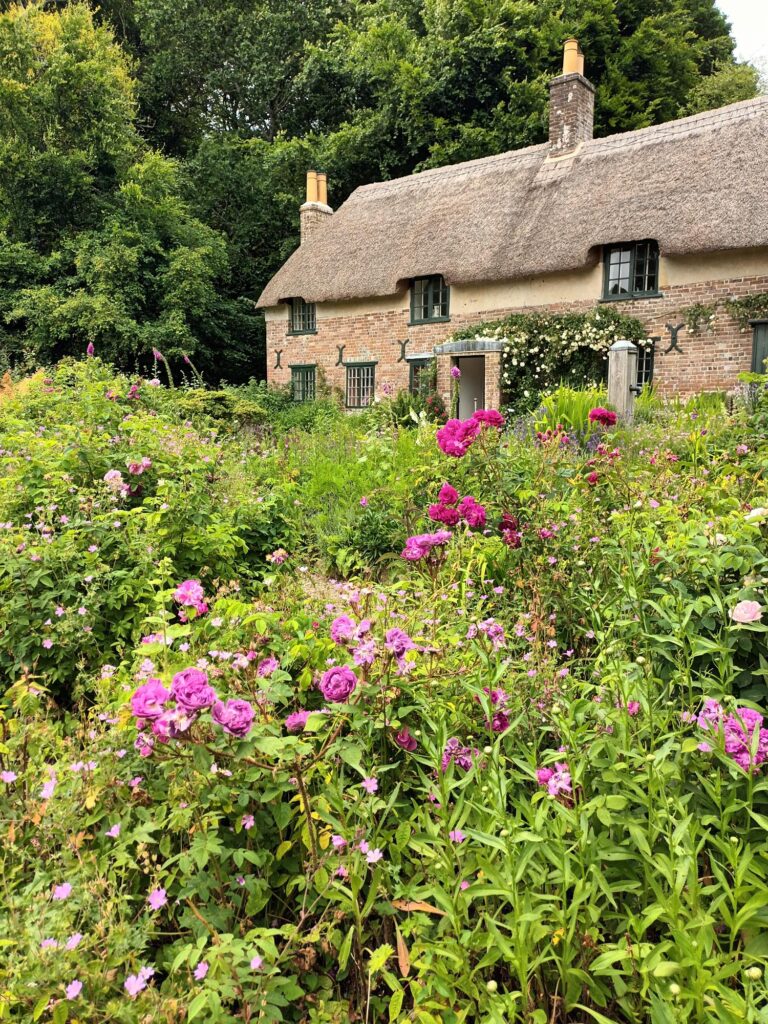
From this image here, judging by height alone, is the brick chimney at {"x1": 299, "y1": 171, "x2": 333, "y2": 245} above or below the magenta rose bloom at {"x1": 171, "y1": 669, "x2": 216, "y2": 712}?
above

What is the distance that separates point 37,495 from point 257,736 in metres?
2.48

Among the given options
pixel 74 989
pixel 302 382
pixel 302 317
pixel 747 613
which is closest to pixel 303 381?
pixel 302 382

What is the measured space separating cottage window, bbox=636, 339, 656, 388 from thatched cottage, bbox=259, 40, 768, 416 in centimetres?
→ 3

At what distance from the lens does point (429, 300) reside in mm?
15578

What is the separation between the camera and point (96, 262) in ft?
52.0

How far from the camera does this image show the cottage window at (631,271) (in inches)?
485

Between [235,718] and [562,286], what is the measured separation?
13340 mm

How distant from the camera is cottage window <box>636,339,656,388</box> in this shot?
12.3m

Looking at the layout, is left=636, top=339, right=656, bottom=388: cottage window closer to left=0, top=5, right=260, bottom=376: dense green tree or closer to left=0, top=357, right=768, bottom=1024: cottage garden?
left=0, top=5, right=260, bottom=376: dense green tree

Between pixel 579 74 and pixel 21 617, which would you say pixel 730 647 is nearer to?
pixel 21 617

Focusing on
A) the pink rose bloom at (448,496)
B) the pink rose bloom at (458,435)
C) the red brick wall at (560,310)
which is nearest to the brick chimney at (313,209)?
the red brick wall at (560,310)

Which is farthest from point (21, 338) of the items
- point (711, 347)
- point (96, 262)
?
point (711, 347)

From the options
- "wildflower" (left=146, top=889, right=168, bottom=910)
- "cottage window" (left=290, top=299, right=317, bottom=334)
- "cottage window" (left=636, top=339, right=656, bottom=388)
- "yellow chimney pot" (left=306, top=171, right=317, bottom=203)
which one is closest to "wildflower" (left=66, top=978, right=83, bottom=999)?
"wildflower" (left=146, top=889, right=168, bottom=910)

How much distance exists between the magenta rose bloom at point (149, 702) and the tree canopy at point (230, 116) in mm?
16046
